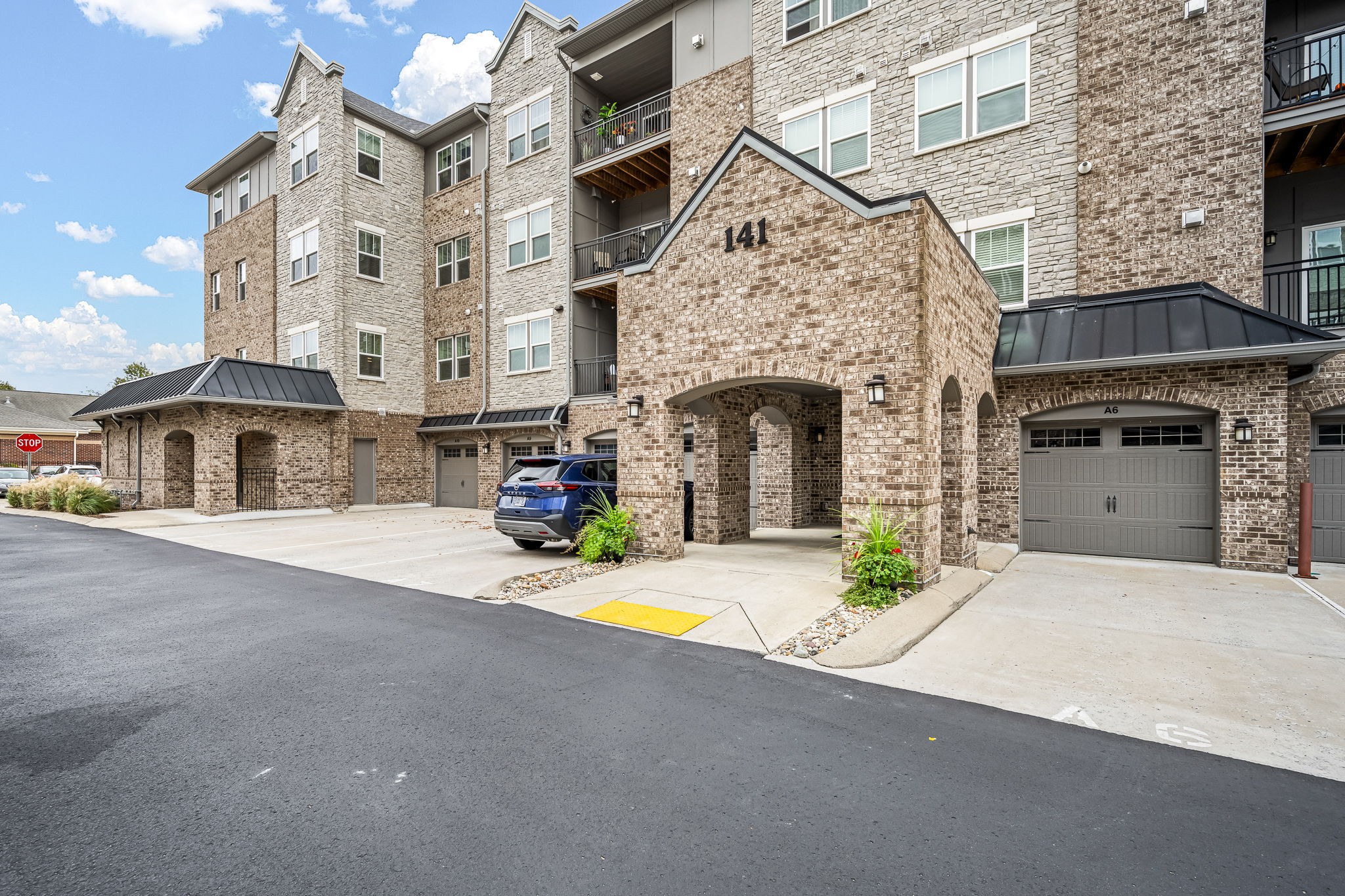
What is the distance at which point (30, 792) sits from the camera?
10.4 feet

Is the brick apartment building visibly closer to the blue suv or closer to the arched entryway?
the arched entryway

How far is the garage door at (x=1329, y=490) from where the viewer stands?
379 inches

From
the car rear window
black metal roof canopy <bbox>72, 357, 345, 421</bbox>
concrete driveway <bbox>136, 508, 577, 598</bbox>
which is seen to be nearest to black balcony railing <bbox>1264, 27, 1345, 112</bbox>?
the car rear window

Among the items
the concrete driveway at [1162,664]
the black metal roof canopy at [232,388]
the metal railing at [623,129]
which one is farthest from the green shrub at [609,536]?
the black metal roof canopy at [232,388]

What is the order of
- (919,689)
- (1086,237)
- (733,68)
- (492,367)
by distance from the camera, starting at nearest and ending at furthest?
(919,689), (1086,237), (733,68), (492,367)

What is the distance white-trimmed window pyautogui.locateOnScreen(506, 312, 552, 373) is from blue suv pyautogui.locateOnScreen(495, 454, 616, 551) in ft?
30.0

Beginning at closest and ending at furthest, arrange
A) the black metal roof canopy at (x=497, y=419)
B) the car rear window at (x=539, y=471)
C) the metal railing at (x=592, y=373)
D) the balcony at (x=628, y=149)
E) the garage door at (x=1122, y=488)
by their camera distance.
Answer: the garage door at (x=1122, y=488)
the car rear window at (x=539, y=471)
the balcony at (x=628, y=149)
the black metal roof canopy at (x=497, y=419)
the metal railing at (x=592, y=373)

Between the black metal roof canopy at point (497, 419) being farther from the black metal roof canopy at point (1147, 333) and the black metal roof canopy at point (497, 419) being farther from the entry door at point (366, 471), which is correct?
the black metal roof canopy at point (1147, 333)

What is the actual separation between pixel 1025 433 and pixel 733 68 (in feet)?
38.4

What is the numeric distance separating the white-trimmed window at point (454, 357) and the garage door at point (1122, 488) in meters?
17.9

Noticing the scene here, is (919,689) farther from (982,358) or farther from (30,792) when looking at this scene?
(982,358)

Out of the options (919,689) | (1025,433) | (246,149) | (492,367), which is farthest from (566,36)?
(919,689)

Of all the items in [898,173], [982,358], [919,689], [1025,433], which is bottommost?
[919,689]

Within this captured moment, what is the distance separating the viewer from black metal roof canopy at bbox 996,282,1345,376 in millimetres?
8789
